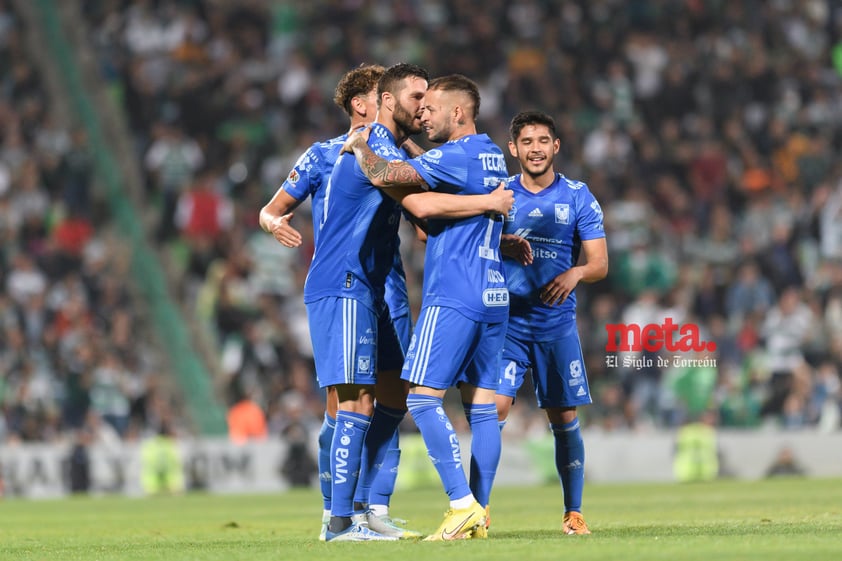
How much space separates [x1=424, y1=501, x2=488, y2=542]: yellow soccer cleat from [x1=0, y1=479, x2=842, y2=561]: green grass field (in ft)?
0.55

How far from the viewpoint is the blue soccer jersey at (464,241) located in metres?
8.55

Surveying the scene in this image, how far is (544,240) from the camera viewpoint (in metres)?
9.62

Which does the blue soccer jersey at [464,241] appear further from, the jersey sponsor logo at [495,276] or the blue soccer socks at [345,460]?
the blue soccer socks at [345,460]

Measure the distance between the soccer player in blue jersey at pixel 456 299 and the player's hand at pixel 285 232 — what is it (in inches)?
26.5

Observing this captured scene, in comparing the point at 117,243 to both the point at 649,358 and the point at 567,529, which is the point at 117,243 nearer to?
the point at 649,358

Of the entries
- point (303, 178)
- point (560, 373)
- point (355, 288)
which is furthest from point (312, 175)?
point (560, 373)

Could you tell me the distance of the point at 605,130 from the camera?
2472 cm

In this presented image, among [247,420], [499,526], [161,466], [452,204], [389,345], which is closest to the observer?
[452,204]

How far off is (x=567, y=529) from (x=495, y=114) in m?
16.6

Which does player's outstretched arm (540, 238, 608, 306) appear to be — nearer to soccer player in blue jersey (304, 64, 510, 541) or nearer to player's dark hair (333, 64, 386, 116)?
soccer player in blue jersey (304, 64, 510, 541)

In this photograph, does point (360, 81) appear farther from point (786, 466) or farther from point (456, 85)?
point (786, 466)

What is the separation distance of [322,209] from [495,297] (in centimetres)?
133

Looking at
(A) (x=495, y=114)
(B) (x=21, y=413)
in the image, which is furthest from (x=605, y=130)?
(B) (x=21, y=413)

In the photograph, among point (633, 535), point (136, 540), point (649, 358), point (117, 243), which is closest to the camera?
point (633, 535)
